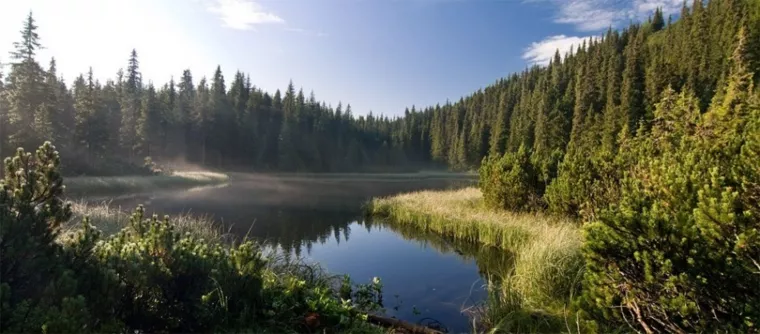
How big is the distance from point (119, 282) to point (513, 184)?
663 inches

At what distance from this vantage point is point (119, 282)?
4.13 meters

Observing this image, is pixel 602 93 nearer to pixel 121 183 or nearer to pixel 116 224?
pixel 121 183

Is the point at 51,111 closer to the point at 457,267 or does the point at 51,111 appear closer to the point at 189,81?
the point at 457,267

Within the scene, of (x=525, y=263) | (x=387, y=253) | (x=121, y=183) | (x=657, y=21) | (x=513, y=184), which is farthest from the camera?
(x=657, y=21)

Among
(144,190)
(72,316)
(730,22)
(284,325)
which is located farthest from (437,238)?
(730,22)

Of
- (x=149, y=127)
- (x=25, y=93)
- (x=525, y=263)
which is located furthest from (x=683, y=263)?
(x=149, y=127)

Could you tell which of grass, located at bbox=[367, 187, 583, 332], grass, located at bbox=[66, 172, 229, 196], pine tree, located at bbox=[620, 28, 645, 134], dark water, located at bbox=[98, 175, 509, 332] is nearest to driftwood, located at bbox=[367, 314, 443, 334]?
grass, located at bbox=[367, 187, 583, 332]

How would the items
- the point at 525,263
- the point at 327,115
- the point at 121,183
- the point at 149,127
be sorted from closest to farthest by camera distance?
1. the point at 525,263
2. the point at 121,183
3. the point at 149,127
4. the point at 327,115

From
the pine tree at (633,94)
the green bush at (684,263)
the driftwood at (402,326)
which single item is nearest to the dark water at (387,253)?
the driftwood at (402,326)

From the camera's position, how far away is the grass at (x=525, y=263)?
7.04 m

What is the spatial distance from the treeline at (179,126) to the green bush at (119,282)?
36.7m

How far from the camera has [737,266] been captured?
4.02 metres

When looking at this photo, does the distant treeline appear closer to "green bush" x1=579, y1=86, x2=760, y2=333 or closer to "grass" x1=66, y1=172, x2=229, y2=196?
"grass" x1=66, y1=172, x2=229, y2=196

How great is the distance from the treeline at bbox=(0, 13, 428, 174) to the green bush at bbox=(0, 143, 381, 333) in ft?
120
